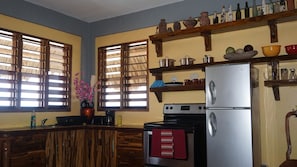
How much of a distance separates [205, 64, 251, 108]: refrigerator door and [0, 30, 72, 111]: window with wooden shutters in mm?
2416

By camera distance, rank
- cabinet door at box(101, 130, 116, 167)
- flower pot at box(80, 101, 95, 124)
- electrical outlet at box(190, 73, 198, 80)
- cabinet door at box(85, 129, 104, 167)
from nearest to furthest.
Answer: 1. electrical outlet at box(190, 73, 198, 80)
2. cabinet door at box(101, 130, 116, 167)
3. cabinet door at box(85, 129, 104, 167)
4. flower pot at box(80, 101, 95, 124)

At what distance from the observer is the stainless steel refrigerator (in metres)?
2.77

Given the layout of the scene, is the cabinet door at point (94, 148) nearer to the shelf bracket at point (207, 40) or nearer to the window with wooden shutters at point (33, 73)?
the window with wooden shutters at point (33, 73)

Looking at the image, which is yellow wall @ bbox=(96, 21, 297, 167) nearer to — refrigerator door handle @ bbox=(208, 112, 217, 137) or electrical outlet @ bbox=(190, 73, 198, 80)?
electrical outlet @ bbox=(190, 73, 198, 80)

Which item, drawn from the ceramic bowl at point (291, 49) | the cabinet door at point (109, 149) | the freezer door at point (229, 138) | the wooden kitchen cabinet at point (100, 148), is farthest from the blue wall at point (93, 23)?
the freezer door at point (229, 138)

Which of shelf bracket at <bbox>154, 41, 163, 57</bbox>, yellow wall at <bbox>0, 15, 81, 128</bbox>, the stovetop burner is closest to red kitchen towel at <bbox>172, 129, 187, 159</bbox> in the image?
the stovetop burner

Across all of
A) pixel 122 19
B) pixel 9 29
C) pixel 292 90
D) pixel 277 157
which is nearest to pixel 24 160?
pixel 9 29

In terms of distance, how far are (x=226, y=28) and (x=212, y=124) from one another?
1.27 meters

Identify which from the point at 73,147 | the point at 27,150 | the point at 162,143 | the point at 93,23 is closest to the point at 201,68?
the point at 162,143

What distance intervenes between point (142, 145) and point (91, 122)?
1216 millimetres

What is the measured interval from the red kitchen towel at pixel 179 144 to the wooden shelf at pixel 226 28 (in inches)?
48.0

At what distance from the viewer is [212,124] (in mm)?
2965

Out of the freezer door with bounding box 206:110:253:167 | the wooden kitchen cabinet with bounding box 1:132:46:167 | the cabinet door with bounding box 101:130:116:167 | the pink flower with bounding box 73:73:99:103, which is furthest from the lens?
the pink flower with bounding box 73:73:99:103

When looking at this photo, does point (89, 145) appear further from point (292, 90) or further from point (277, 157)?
point (292, 90)
